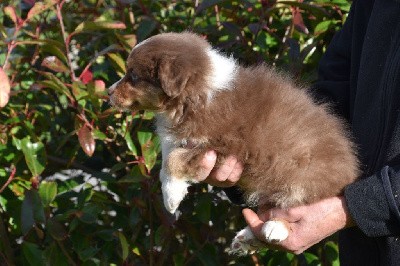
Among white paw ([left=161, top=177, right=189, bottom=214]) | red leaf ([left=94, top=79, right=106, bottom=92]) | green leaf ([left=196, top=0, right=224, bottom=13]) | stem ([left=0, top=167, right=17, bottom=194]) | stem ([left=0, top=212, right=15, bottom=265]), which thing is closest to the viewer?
white paw ([left=161, top=177, right=189, bottom=214])

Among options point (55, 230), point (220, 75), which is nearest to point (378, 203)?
point (220, 75)

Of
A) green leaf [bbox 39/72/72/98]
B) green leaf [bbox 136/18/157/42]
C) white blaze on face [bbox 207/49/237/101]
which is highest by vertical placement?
white blaze on face [bbox 207/49/237/101]

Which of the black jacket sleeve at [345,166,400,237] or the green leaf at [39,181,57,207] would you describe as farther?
the green leaf at [39,181,57,207]

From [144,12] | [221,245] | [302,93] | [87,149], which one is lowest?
[221,245]

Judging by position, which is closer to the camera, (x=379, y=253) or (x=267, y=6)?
(x=379, y=253)

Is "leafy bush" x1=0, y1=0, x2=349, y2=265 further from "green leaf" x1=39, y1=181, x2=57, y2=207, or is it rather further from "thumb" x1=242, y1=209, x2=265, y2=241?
"thumb" x1=242, y1=209, x2=265, y2=241

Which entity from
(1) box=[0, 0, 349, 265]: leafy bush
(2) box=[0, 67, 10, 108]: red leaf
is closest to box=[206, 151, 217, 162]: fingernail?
(1) box=[0, 0, 349, 265]: leafy bush

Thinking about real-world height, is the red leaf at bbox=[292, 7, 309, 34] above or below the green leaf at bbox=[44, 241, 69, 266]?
above

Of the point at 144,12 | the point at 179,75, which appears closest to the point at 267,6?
the point at 144,12

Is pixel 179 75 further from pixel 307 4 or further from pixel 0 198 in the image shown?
pixel 0 198

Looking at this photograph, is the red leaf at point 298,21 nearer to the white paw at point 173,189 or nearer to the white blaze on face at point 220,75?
the white blaze on face at point 220,75
